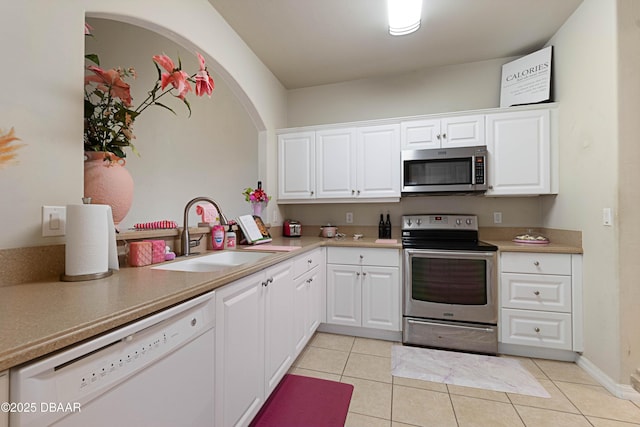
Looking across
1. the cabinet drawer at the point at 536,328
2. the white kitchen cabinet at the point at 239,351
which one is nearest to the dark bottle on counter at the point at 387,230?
the cabinet drawer at the point at 536,328

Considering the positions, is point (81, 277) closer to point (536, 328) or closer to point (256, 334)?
point (256, 334)

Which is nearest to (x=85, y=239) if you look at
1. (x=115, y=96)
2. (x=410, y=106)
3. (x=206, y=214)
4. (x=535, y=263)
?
(x=115, y=96)

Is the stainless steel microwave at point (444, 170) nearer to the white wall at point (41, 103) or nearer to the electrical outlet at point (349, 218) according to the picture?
the electrical outlet at point (349, 218)

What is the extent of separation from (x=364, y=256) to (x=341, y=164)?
0.99 meters

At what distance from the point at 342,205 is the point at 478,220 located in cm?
141

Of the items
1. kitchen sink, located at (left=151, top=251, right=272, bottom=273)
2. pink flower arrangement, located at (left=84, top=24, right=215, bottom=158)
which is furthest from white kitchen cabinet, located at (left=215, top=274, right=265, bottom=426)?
pink flower arrangement, located at (left=84, top=24, right=215, bottom=158)

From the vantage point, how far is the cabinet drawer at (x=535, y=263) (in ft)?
7.00

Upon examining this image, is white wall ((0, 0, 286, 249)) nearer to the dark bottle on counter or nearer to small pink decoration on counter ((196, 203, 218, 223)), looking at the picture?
small pink decoration on counter ((196, 203, 218, 223))

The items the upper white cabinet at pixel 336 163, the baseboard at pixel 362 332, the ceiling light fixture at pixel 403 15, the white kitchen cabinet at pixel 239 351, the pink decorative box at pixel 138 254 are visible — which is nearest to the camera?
the white kitchen cabinet at pixel 239 351

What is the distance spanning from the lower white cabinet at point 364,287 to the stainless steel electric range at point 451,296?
0.10 metres

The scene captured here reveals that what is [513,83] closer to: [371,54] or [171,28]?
[371,54]

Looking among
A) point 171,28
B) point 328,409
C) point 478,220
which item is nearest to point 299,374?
point 328,409

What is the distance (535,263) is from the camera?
219 cm

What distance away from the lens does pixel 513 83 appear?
2.63 meters
